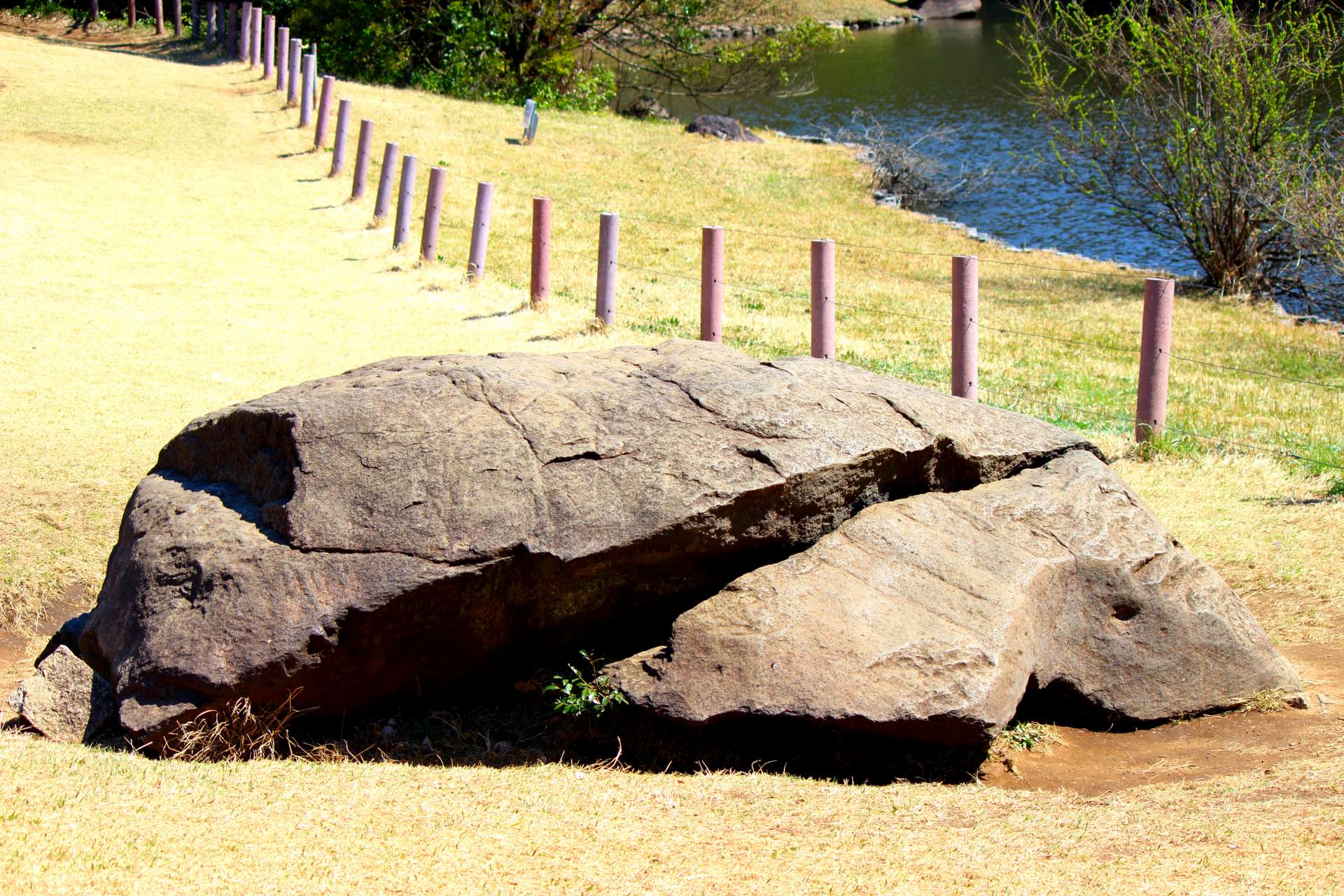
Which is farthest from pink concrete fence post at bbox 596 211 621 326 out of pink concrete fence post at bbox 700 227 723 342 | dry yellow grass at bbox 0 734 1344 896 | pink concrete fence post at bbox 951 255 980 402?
dry yellow grass at bbox 0 734 1344 896

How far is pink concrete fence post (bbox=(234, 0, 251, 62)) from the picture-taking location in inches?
1077

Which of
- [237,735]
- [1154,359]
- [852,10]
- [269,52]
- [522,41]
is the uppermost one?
[852,10]

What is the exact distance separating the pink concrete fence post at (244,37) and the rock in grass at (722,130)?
991 cm

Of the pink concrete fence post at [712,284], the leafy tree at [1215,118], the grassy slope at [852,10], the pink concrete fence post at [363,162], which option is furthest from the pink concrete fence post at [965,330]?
the grassy slope at [852,10]

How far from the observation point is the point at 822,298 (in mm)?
9555

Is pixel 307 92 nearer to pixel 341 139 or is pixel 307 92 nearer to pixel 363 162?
pixel 341 139

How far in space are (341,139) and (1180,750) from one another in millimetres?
15989

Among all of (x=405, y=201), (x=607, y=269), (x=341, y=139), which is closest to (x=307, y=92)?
(x=341, y=139)

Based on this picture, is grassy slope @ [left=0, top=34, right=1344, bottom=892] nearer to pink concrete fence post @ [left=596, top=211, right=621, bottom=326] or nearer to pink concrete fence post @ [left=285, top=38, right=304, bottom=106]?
pink concrete fence post @ [left=596, top=211, right=621, bottom=326]

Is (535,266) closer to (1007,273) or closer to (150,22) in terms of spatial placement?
(1007,273)

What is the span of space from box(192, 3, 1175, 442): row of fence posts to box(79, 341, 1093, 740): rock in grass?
3508 mm

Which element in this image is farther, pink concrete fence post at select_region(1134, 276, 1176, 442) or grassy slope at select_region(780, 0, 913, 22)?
grassy slope at select_region(780, 0, 913, 22)

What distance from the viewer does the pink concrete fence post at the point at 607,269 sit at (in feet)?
36.6

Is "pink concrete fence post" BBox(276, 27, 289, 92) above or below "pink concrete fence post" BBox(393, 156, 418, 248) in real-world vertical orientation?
above
